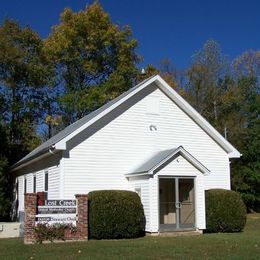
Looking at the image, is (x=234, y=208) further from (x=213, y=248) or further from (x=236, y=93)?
(x=236, y=93)

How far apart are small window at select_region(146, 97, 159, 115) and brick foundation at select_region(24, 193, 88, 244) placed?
23.2ft

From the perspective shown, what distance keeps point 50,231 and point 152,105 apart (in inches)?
360

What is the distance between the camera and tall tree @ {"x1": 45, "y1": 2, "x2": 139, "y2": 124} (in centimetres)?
4396

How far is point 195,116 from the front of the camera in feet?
86.4

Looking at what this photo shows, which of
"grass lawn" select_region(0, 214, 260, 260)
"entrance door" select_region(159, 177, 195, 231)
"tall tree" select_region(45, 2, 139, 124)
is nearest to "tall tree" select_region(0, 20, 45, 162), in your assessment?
"tall tree" select_region(45, 2, 139, 124)

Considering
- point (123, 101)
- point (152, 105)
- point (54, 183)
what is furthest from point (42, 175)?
point (152, 105)

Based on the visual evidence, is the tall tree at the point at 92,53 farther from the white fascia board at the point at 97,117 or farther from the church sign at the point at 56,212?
the church sign at the point at 56,212

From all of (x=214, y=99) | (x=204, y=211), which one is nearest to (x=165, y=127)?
(x=204, y=211)

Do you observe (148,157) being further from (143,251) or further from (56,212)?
(143,251)

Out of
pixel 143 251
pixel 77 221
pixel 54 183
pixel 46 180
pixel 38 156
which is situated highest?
pixel 38 156

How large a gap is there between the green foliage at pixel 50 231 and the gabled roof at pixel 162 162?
172 inches

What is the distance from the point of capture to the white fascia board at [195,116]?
25.5 metres

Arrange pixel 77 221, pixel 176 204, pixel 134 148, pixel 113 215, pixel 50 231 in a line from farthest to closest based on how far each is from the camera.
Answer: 1. pixel 134 148
2. pixel 176 204
3. pixel 113 215
4. pixel 77 221
5. pixel 50 231

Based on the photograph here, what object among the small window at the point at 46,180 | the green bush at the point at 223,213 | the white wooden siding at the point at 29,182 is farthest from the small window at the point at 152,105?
the white wooden siding at the point at 29,182
